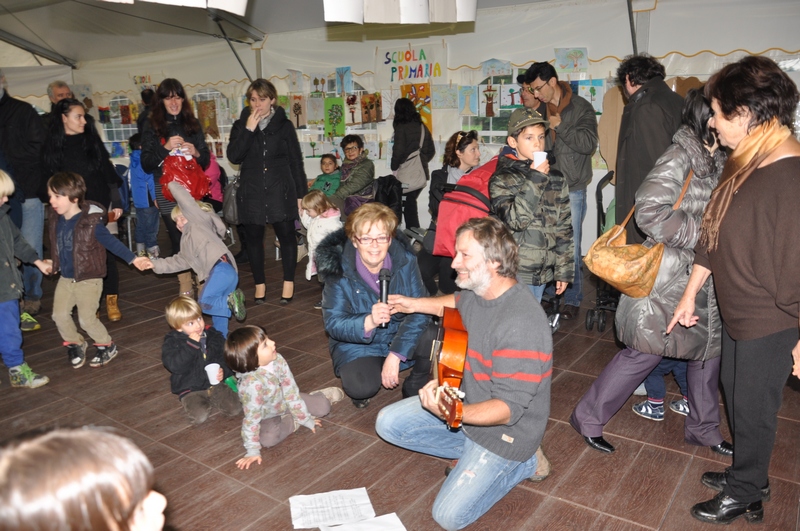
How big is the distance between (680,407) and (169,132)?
4382 mm

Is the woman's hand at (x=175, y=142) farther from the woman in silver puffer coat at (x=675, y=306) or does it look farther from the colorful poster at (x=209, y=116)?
the colorful poster at (x=209, y=116)

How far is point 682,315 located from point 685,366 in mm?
775

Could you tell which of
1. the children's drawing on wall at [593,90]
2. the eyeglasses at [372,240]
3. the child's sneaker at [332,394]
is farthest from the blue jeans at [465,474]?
the children's drawing on wall at [593,90]

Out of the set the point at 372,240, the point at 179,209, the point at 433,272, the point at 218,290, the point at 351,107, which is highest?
the point at 351,107

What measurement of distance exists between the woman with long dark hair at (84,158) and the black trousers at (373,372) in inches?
112

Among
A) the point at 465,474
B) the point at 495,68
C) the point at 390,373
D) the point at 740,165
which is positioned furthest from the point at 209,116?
the point at 740,165

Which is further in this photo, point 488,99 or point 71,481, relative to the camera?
point 488,99

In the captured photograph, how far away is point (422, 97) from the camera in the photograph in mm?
7809

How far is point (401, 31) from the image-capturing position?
7.70 metres

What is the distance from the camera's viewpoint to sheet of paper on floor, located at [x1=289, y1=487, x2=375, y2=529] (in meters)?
2.56

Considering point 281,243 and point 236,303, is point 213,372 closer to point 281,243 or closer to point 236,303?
point 236,303

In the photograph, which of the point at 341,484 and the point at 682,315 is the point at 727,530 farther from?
the point at 341,484

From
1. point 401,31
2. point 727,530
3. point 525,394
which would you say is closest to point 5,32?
point 401,31

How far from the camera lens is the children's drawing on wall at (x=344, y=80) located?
27.4ft
